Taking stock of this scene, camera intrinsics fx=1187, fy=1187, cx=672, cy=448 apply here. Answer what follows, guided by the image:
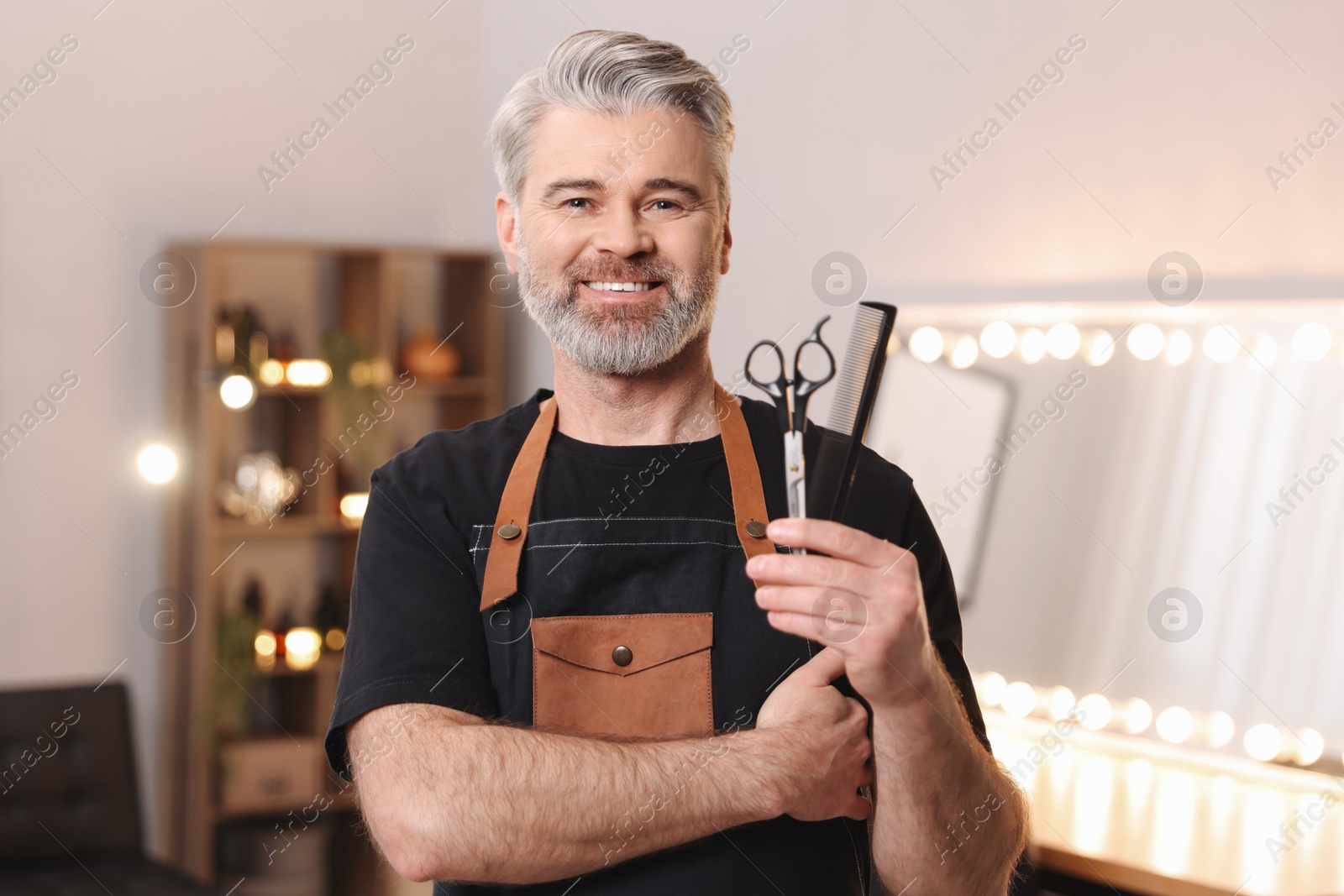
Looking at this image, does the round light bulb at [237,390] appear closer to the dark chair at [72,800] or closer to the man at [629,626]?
the dark chair at [72,800]

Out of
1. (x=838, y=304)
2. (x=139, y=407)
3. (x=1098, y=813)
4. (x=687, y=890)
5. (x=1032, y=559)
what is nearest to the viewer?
(x=687, y=890)

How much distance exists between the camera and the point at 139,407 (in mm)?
4168

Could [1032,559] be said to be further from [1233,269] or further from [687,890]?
[687,890]

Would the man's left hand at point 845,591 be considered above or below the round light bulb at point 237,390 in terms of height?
below

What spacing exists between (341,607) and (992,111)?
2805 mm

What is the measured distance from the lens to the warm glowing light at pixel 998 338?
286 cm

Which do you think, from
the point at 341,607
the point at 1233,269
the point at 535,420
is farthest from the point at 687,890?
the point at 341,607

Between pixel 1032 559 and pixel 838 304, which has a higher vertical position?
pixel 838 304

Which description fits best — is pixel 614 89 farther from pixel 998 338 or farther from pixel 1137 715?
pixel 1137 715

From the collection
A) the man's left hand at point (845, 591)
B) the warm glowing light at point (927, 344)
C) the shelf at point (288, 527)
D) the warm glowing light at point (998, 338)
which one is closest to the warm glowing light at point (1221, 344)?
the warm glowing light at point (998, 338)

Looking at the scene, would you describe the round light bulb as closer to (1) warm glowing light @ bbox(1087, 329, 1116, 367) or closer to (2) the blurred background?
(2) the blurred background

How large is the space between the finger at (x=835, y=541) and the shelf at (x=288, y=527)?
3343mm

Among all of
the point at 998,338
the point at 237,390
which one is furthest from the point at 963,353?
the point at 237,390

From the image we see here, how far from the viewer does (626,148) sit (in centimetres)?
142
